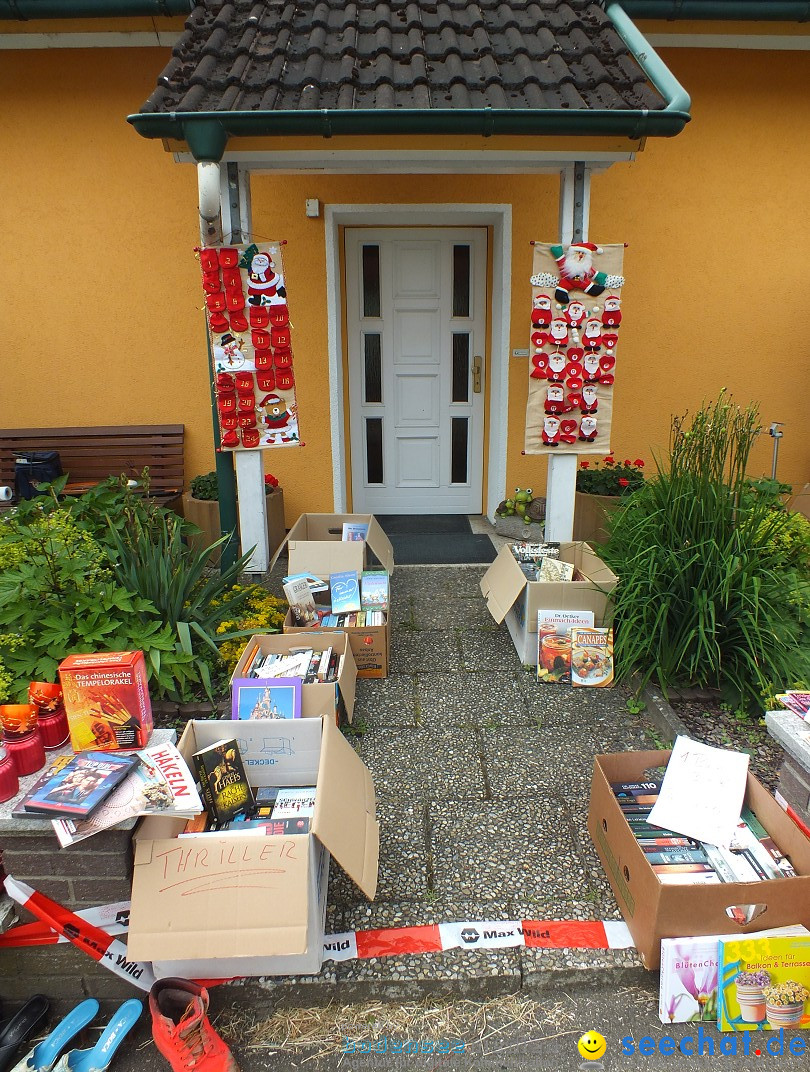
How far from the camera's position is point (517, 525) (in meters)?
5.97

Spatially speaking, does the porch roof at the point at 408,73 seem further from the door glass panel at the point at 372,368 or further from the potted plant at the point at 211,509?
the potted plant at the point at 211,509

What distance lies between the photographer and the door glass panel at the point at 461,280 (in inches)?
237

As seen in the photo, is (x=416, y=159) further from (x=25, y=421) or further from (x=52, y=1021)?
(x=52, y=1021)

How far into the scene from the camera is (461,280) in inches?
→ 240

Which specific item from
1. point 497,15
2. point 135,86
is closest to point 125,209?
point 135,86

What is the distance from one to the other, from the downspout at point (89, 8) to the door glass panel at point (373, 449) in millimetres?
3302

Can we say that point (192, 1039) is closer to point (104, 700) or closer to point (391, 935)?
point (391, 935)

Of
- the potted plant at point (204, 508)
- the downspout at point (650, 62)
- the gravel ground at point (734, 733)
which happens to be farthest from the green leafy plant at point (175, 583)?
the downspout at point (650, 62)

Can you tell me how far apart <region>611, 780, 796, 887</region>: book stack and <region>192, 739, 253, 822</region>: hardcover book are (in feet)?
4.64

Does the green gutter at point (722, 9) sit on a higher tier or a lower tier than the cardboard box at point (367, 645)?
higher

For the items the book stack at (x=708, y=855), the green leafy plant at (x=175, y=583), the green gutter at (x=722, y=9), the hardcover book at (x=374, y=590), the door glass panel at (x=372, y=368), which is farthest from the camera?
the door glass panel at (x=372, y=368)

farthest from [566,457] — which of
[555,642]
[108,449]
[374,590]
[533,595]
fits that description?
[108,449]

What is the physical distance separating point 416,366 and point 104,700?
4495 mm

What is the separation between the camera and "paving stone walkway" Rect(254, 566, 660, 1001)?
7.23 ft
